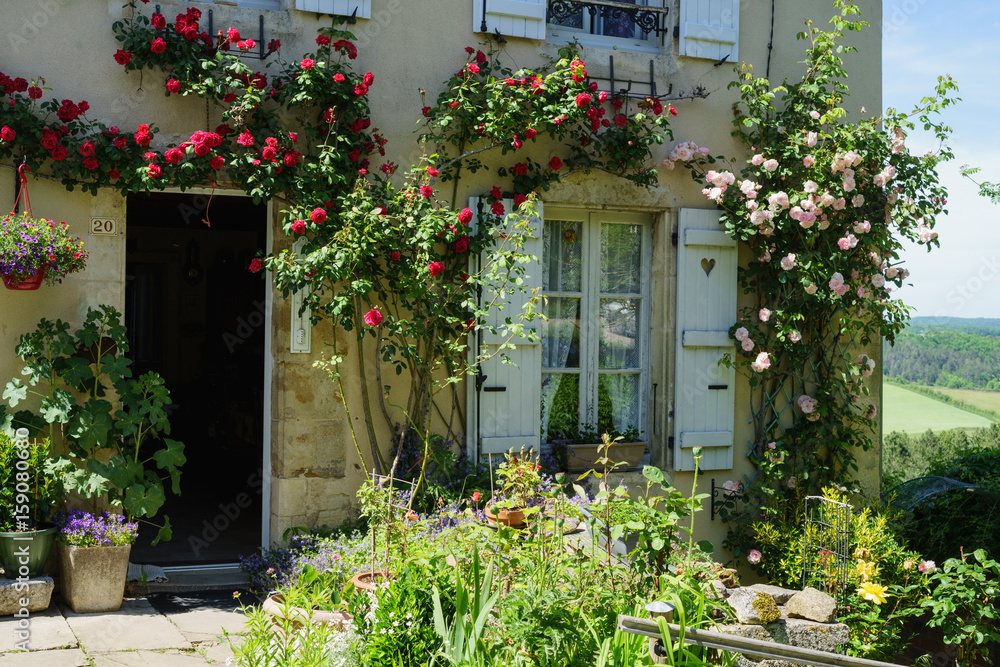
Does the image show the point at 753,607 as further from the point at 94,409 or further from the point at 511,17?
the point at 511,17

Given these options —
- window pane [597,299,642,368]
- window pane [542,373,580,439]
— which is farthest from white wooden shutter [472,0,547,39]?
window pane [542,373,580,439]

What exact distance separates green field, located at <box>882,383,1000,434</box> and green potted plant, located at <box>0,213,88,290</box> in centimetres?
696

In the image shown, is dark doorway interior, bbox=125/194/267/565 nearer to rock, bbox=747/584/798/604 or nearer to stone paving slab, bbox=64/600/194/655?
stone paving slab, bbox=64/600/194/655

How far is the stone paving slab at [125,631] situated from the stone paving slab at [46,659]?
76 mm

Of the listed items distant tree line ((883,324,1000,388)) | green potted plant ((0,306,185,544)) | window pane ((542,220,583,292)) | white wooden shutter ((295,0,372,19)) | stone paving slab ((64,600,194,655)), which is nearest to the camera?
stone paving slab ((64,600,194,655))

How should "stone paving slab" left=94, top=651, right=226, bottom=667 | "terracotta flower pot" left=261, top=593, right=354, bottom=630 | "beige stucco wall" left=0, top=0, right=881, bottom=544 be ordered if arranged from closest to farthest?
"terracotta flower pot" left=261, top=593, right=354, bottom=630, "stone paving slab" left=94, top=651, right=226, bottom=667, "beige stucco wall" left=0, top=0, right=881, bottom=544

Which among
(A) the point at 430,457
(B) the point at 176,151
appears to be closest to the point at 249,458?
(A) the point at 430,457

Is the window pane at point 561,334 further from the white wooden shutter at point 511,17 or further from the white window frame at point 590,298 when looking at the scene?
the white wooden shutter at point 511,17

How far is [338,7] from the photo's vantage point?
477 cm

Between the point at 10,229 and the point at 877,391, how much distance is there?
517 cm

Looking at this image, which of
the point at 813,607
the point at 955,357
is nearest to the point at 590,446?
the point at 813,607

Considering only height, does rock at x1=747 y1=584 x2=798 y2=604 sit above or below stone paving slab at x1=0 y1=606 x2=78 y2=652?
above

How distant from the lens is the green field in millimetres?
8359

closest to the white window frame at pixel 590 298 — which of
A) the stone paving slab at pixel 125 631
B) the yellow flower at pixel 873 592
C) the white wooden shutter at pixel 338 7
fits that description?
the white wooden shutter at pixel 338 7
